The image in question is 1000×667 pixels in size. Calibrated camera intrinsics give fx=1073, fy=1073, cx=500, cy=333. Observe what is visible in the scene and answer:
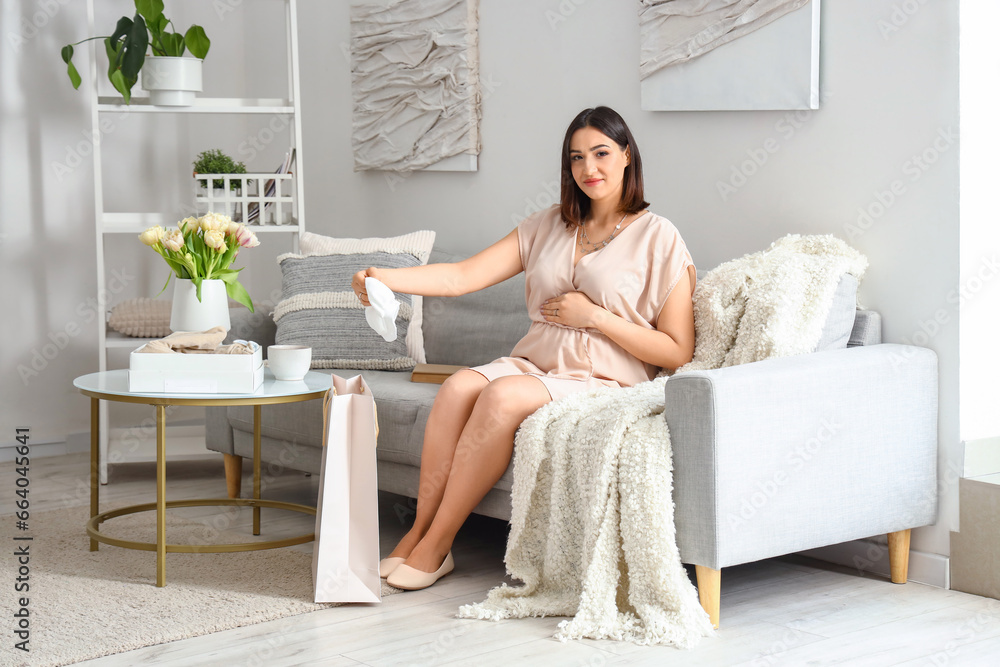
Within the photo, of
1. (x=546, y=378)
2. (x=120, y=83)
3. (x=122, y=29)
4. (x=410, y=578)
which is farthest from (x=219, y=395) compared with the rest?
(x=122, y=29)

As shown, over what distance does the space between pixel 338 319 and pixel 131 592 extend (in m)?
1.18

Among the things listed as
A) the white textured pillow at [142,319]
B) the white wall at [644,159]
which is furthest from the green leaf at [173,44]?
the white textured pillow at [142,319]

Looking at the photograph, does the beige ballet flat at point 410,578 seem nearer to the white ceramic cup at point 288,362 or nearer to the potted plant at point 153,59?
the white ceramic cup at point 288,362

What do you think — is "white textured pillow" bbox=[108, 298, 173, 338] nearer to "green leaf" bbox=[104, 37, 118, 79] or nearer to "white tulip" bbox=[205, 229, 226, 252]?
"green leaf" bbox=[104, 37, 118, 79]

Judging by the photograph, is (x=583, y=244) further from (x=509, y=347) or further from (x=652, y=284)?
(x=509, y=347)

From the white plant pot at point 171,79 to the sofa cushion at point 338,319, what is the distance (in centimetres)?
83

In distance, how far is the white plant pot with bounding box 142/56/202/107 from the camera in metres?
3.73

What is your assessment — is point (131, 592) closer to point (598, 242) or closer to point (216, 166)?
point (598, 242)

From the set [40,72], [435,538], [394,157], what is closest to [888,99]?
[435,538]

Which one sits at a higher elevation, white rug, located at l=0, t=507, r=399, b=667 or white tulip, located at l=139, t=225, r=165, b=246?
white tulip, located at l=139, t=225, r=165, b=246

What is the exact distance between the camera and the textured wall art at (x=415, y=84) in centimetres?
380

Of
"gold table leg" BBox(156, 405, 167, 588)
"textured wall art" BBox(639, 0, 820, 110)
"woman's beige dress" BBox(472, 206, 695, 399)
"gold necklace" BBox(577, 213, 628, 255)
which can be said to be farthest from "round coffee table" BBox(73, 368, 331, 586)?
"textured wall art" BBox(639, 0, 820, 110)

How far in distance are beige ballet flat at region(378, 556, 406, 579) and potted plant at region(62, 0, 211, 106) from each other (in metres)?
2.01

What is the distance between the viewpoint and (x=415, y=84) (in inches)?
158
